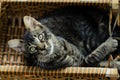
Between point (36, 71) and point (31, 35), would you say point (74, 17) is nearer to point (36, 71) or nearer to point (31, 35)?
point (31, 35)

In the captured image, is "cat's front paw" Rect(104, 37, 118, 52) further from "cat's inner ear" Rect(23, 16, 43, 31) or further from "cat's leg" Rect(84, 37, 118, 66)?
"cat's inner ear" Rect(23, 16, 43, 31)

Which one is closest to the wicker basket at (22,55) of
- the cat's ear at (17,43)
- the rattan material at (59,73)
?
the rattan material at (59,73)

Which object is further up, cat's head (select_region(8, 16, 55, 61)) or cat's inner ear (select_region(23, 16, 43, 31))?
cat's inner ear (select_region(23, 16, 43, 31))

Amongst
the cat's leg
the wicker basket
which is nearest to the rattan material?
the wicker basket

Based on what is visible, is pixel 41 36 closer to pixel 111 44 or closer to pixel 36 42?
pixel 36 42

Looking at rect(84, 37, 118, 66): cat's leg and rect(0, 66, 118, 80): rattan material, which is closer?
rect(0, 66, 118, 80): rattan material

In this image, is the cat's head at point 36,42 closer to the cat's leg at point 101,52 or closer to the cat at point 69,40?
the cat at point 69,40

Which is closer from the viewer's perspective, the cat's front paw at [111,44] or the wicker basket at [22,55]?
the wicker basket at [22,55]

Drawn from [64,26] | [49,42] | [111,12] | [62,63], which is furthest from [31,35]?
[111,12]
